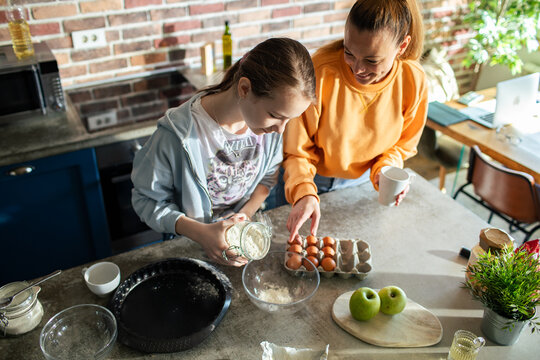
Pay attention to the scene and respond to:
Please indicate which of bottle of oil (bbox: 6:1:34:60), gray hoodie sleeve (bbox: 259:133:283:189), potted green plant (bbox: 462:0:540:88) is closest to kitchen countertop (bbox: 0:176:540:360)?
gray hoodie sleeve (bbox: 259:133:283:189)

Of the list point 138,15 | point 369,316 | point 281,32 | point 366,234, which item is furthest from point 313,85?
point 281,32

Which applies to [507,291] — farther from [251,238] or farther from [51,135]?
[51,135]

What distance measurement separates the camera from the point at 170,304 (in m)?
1.20

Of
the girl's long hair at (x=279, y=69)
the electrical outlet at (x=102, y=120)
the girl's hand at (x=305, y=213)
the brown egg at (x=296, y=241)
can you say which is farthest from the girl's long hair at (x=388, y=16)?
the electrical outlet at (x=102, y=120)

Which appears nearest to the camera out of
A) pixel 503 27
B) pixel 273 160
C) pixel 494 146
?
pixel 273 160

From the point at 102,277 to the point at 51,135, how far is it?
1000 millimetres

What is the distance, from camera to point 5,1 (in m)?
2.04

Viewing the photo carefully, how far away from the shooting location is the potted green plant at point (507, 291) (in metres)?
1.05

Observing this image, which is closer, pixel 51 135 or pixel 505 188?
pixel 51 135

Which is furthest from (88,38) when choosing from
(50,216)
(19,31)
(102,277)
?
(102,277)

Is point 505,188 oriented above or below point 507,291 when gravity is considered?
below

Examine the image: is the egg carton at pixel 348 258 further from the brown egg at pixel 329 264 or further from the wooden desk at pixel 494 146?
the wooden desk at pixel 494 146

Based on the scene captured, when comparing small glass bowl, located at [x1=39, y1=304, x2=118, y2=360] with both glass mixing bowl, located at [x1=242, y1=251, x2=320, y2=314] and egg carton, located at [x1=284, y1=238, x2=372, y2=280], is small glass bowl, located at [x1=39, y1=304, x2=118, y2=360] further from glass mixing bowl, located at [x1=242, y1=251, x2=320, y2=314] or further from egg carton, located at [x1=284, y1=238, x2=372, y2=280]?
egg carton, located at [x1=284, y1=238, x2=372, y2=280]

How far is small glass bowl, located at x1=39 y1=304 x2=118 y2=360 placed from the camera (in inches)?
41.1
